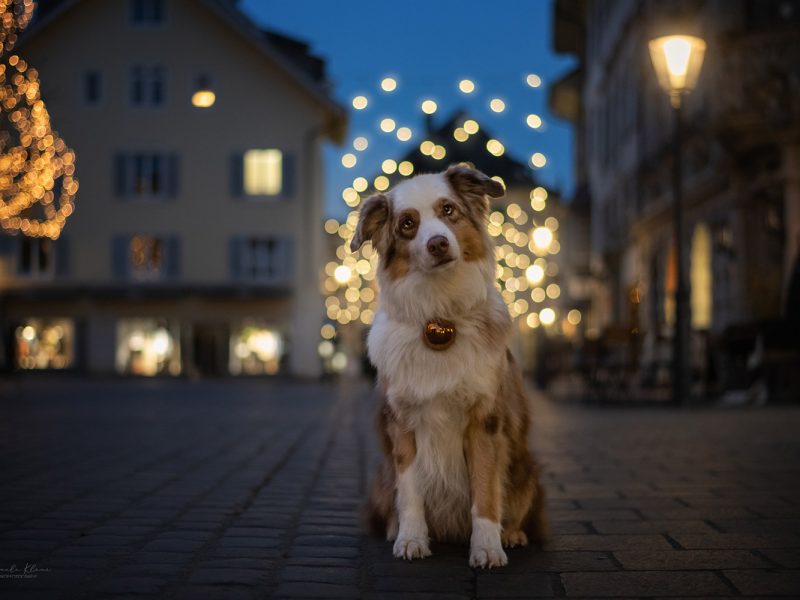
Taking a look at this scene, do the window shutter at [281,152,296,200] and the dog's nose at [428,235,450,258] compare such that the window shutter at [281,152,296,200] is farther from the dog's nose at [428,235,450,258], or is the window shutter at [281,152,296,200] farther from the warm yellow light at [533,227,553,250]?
the dog's nose at [428,235,450,258]

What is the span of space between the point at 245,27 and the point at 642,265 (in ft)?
53.5

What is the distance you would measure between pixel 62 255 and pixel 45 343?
309cm

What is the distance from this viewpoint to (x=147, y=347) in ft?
128

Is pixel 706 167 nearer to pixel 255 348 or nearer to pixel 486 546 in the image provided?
pixel 486 546

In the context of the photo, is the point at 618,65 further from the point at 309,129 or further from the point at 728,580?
the point at 728,580

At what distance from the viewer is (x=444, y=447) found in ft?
15.4

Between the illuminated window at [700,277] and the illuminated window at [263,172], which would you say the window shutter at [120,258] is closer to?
the illuminated window at [263,172]

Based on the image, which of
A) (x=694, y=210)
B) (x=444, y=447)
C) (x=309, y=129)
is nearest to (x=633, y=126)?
(x=694, y=210)

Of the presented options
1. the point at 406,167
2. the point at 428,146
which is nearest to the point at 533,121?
the point at 428,146

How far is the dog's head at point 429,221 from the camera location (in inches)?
179

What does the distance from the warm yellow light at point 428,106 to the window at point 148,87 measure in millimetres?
21277

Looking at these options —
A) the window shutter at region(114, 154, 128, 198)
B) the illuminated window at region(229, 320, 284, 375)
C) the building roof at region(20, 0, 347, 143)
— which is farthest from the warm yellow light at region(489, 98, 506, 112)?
the window shutter at region(114, 154, 128, 198)

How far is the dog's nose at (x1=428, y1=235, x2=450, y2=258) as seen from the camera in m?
4.47

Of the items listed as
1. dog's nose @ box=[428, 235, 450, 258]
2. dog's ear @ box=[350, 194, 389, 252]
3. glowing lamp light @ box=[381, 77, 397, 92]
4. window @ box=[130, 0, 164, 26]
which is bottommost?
dog's nose @ box=[428, 235, 450, 258]
